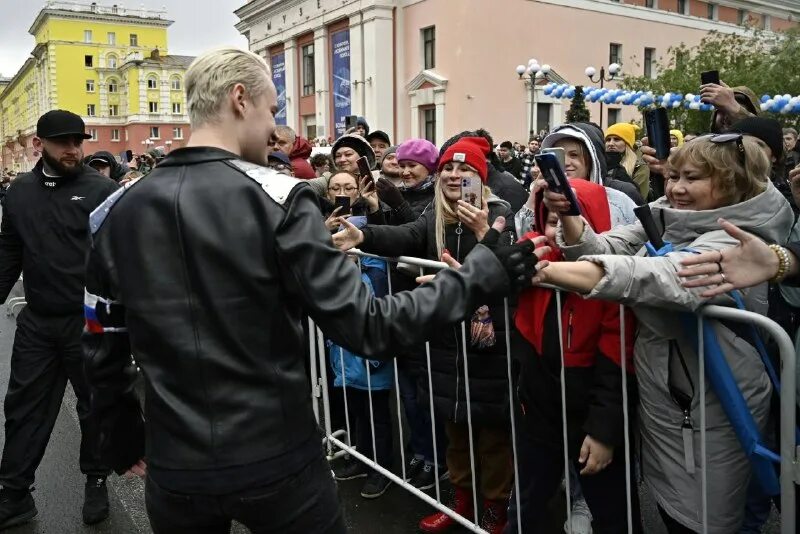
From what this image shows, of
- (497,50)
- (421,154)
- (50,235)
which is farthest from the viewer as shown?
(497,50)

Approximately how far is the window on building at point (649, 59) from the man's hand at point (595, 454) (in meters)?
44.2

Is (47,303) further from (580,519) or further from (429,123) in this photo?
(429,123)

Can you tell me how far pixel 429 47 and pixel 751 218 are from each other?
35677mm

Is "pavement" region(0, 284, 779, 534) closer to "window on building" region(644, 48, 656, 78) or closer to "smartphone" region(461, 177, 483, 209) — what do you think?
"smartphone" region(461, 177, 483, 209)

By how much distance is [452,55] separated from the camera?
34.2 meters

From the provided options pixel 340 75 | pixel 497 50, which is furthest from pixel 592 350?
pixel 340 75

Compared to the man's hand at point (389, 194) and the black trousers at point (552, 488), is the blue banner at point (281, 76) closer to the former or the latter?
the man's hand at point (389, 194)

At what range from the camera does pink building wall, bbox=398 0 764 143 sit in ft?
112

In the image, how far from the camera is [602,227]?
9.62 ft

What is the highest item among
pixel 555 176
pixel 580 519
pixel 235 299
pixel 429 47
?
pixel 429 47

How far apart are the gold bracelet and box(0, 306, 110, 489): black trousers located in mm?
3543

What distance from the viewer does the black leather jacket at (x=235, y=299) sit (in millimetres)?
1805

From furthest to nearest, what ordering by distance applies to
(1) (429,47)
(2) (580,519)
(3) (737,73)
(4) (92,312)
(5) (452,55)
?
(1) (429,47) < (5) (452,55) < (3) (737,73) < (2) (580,519) < (4) (92,312)

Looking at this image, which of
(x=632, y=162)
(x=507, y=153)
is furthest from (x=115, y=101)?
(x=632, y=162)
